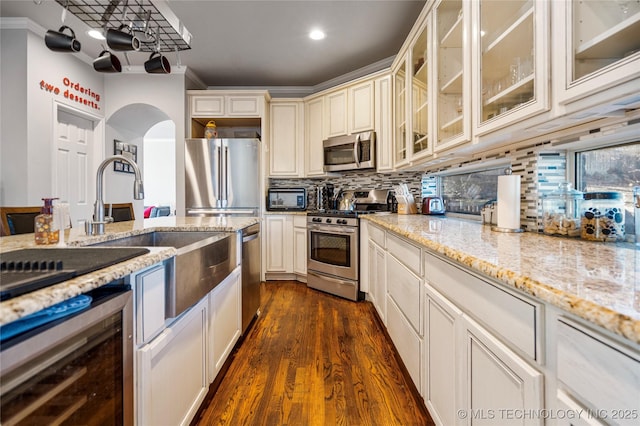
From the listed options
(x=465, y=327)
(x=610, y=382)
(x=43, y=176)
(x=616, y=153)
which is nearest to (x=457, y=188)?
(x=616, y=153)

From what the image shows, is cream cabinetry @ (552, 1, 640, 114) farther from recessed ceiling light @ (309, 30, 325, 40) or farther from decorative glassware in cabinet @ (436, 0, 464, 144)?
recessed ceiling light @ (309, 30, 325, 40)

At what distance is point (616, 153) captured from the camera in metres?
1.23

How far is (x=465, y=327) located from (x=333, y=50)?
3.34 m

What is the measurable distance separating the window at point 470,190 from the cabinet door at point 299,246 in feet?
5.75

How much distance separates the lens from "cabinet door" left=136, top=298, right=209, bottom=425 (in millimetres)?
934

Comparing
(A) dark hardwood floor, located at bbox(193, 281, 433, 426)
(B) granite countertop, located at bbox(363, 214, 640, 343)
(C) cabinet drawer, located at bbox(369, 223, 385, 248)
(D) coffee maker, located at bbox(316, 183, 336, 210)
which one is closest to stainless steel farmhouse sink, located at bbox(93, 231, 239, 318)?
(A) dark hardwood floor, located at bbox(193, 281, 433, 426)

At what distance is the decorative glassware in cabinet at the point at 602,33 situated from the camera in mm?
815

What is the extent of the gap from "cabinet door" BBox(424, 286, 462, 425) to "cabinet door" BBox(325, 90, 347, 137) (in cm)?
283

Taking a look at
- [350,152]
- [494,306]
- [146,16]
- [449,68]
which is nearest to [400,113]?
[350,152]

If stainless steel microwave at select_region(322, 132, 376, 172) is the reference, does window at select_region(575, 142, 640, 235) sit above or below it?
below

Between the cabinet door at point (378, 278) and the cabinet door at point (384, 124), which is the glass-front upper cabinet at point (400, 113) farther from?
the cabinet door at point (378, 278)

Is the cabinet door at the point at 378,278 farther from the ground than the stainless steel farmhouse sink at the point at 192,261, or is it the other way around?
the stainless steel farmhouse sink at the point at 192,261

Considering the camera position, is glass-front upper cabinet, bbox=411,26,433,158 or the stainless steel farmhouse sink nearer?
the stainless steel farmhouse sink

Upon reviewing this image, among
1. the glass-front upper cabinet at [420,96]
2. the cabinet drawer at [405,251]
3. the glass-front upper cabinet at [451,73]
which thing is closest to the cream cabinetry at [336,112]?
the glass-front upper cabinet at [420,96]
